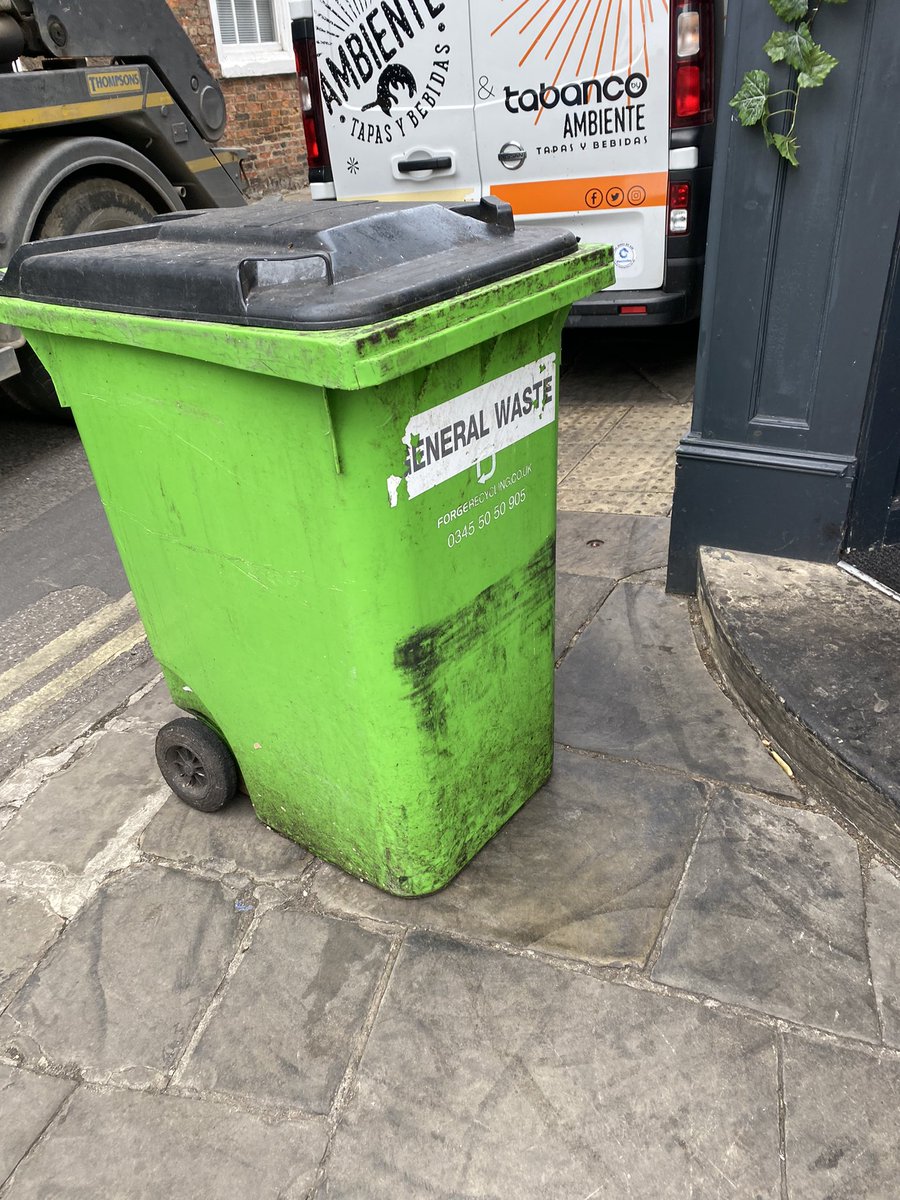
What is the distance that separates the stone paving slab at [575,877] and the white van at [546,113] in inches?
123

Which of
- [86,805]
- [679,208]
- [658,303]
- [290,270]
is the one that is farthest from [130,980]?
[679,208]

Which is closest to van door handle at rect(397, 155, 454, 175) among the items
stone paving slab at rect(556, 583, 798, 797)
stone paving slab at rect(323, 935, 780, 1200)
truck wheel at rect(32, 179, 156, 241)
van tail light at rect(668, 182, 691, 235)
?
van tail light at rect(668, 182, 691, 235)

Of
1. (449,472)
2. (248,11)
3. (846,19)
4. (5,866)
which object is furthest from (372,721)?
(248,11)

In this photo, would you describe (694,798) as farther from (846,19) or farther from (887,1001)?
(846,19)

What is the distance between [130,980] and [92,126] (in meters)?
5.18

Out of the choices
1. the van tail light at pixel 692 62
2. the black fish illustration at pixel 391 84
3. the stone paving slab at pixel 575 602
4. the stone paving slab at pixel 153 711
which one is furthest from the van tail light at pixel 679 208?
the stone paving slab at pixel 153 711

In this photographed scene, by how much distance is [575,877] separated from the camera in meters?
2.28

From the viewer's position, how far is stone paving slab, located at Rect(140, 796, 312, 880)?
2402 mm

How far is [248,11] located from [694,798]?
12576 millimetres

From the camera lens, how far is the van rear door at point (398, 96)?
14.9 feet

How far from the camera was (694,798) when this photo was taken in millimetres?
2482

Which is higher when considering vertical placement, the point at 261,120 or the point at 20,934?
the point at 261,120

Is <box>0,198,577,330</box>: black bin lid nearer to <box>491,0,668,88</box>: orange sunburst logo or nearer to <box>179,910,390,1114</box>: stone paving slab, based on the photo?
<box>179,910,390,1114</box>: stone paving slab

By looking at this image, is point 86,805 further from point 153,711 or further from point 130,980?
point 130,980
